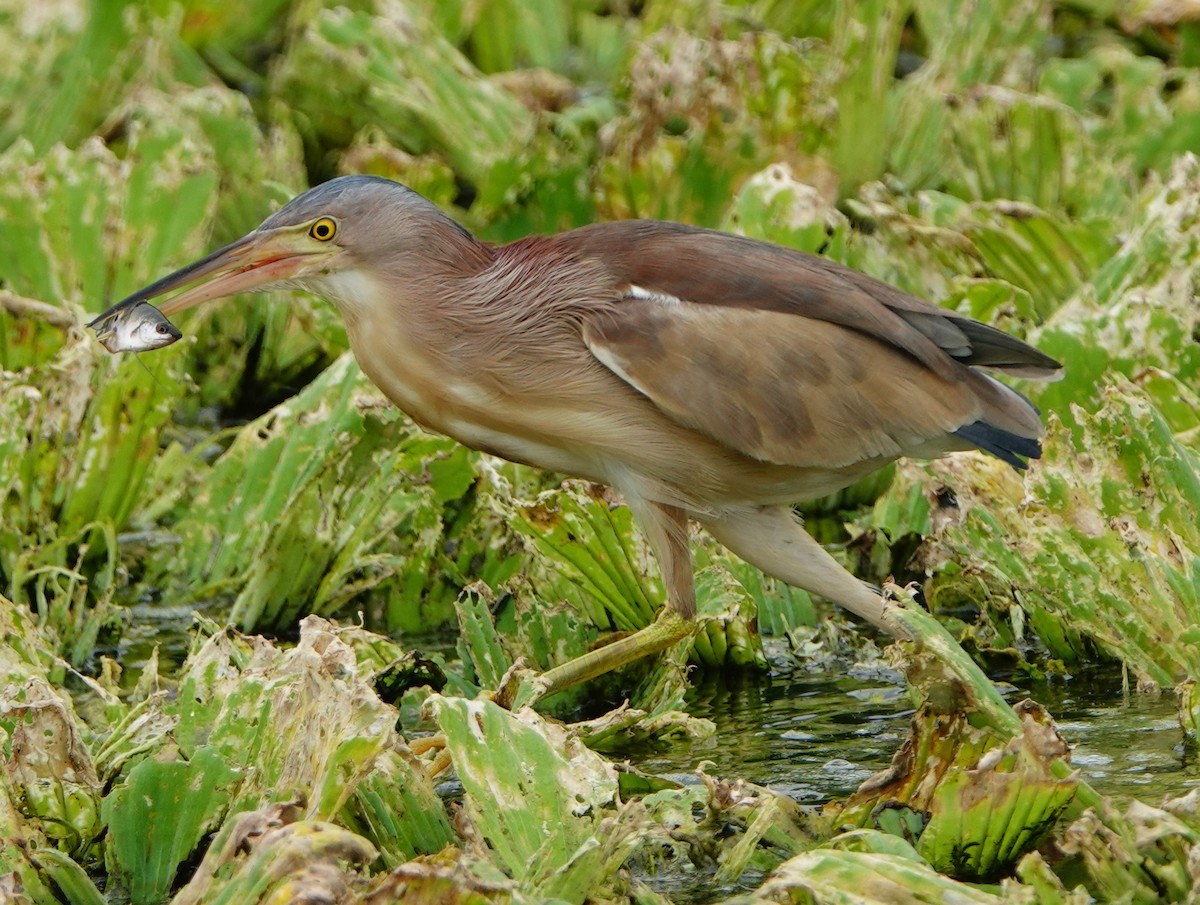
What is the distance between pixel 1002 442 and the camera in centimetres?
328

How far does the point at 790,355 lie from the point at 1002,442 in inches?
15.0

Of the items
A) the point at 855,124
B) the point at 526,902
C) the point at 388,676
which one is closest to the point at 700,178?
the point at 855,124

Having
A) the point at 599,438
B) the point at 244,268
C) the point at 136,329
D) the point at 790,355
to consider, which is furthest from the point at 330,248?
the point at 790,355

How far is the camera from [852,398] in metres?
3.29

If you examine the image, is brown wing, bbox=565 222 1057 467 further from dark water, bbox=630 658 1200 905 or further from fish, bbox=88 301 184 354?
fish, bbox=88 301 184 354

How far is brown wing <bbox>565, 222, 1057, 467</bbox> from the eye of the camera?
10.6 feet

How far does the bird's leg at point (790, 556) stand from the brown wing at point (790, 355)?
0.74 ft

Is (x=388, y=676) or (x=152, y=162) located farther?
(x=152, y=162)

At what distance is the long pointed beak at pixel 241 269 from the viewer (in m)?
3.17

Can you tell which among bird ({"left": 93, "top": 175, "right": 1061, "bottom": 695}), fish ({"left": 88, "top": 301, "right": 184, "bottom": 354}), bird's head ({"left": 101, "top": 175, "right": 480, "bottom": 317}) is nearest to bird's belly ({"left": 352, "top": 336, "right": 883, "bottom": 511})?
bird ({"left": 93, "top": 175, "right": 1061, "bottom": 695})

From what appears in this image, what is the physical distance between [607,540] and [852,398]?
54cm

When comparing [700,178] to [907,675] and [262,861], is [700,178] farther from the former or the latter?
[262,861]

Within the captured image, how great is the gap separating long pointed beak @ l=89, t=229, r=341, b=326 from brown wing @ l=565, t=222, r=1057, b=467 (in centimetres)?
51

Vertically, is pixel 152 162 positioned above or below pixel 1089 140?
below
